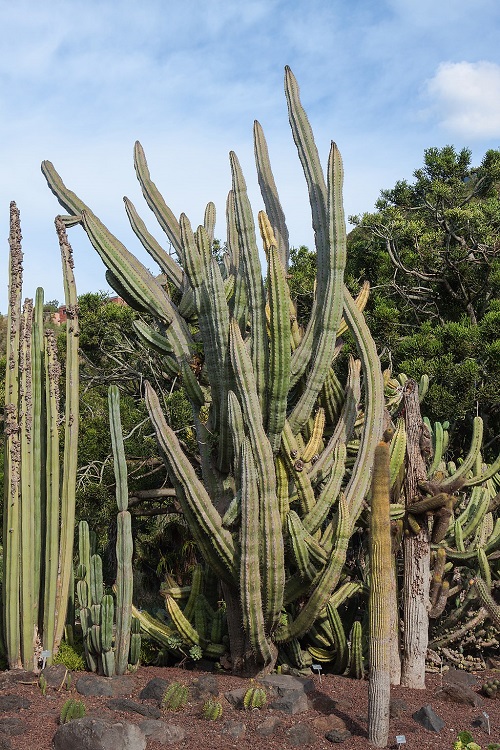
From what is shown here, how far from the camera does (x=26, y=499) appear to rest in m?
5.37

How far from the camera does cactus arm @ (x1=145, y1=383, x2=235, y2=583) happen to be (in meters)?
4.99

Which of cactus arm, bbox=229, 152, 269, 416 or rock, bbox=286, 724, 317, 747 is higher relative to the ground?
cactus arm, bbox=229, 152, 269, 416

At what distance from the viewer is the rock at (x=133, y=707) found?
4.38 m

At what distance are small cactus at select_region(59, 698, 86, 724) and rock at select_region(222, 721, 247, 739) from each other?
780 millimetres

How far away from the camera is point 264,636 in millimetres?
5027

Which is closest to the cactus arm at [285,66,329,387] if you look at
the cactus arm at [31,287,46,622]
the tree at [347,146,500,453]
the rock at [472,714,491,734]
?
the cactus arm at [31,287,46,622]

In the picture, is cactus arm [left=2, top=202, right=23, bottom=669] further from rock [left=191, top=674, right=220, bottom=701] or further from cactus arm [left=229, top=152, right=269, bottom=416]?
cactus arm [left=229, top=152, right=269, bottom=416]

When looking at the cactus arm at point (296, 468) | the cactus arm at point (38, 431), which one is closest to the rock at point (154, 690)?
the cactus arm at point (38, 431)

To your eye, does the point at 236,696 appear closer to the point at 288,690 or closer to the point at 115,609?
the point at 288,690

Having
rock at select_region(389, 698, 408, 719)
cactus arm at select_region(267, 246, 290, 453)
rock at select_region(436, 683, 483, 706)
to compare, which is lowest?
rock at select_region(436, 683, 483, 706)

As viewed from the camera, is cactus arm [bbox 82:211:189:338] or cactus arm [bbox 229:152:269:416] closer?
cactus arm [bbox 229:152:269:416]

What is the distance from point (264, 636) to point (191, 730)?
971mm

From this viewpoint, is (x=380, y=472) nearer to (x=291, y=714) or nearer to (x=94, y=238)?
(x=291, y=714)

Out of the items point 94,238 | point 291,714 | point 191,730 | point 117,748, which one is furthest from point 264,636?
point 94,238
